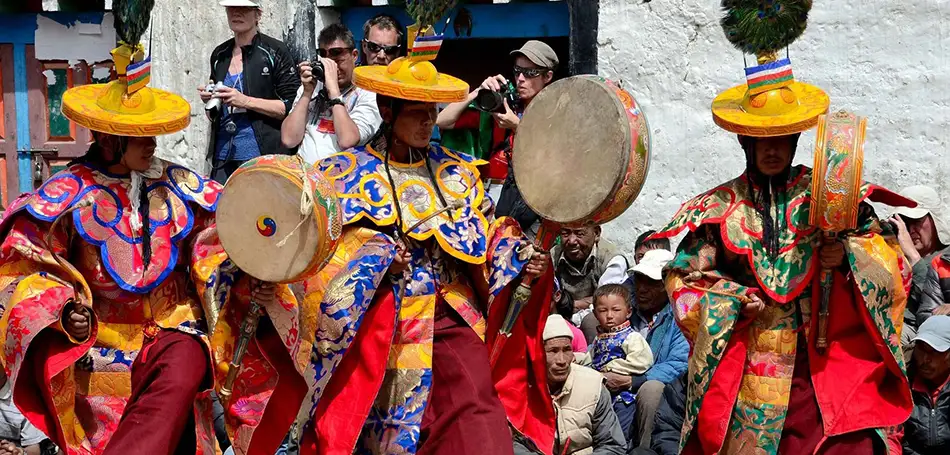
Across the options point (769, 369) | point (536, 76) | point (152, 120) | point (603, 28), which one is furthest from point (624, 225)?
point (152, 120)

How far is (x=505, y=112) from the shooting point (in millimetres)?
6887

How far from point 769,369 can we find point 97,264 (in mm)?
2730

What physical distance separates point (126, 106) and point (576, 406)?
2.58 metres

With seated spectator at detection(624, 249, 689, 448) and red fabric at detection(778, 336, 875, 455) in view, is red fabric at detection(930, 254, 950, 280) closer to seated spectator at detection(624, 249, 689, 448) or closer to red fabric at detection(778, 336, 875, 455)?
seated spectator at detection(624, 249, 689, 448)

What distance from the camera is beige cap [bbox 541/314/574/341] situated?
6.96 meters

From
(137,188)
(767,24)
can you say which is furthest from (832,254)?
(137,188)

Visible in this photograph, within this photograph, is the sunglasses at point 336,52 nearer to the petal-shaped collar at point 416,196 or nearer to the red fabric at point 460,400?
the petal-shaped collar at point 416,196

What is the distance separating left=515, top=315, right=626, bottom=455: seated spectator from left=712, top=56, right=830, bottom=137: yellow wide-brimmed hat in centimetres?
167

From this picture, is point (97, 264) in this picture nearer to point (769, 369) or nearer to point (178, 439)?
point (178, 439)

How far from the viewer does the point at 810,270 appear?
5.66 metres

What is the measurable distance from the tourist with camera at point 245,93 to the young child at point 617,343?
6.32ft

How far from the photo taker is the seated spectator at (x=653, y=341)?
7066 mm

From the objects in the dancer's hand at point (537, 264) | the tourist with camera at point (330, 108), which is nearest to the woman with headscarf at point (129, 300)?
the dancer's hand at point (537, 264)

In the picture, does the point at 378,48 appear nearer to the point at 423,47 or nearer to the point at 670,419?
the point at 423,47
